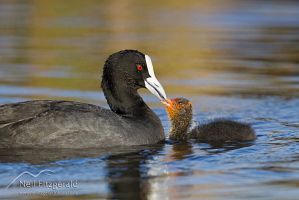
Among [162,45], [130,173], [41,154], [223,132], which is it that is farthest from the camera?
[162,45]

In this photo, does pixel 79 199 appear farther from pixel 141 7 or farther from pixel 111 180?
pixel 141 7

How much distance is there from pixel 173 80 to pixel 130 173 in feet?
24.4

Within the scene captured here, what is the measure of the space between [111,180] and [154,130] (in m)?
2.27

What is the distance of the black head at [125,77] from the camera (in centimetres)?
1058

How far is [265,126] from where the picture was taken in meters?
11.4

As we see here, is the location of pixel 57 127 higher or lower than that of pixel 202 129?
higher

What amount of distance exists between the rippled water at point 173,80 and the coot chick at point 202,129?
27 centimetres

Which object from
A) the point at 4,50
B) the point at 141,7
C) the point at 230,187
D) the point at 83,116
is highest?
the point at 141,7

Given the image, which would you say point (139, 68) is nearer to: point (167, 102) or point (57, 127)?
point (167, 102)

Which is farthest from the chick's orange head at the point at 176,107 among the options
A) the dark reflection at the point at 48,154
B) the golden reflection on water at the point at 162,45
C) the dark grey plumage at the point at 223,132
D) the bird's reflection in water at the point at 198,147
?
the golden reflection on water at the point at 162,45

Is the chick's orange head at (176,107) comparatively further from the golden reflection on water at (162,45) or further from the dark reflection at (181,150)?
the golden reflection on water at (162,45)

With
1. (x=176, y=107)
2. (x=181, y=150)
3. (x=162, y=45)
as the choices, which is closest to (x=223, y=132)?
(x=176, y=107)

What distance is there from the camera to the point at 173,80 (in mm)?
15875

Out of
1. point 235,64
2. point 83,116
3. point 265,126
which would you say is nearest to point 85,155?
point 83,116
